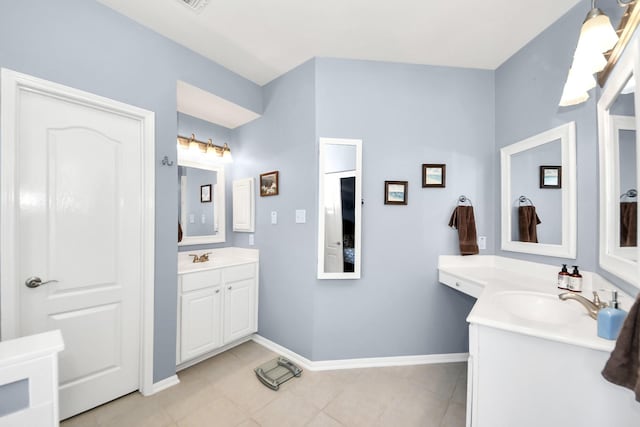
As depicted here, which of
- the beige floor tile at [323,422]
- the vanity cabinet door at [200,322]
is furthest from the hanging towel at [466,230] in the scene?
the vanity cabinet door at [200,322]

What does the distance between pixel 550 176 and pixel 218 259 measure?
291cm

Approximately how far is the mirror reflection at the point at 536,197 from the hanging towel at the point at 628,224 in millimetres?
513

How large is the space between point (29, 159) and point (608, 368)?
276cm

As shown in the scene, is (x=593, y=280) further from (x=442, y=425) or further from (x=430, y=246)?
(x=442, y=425)

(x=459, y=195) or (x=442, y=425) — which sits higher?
(x=459, y=195)

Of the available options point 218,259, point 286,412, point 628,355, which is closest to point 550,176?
point 628,355

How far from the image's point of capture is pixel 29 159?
1.38 metres

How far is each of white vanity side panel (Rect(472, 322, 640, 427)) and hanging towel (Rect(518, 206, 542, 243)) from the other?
118cm

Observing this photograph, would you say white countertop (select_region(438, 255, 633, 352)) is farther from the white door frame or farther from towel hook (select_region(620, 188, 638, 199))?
the white door frame

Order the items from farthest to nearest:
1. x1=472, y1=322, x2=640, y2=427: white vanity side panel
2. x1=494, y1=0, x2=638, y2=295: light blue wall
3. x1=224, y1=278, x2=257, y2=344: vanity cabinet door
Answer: x1=224, y1=278, x2=257, y2=344: vanity cabinet door, x1=494, y1=0, x2=638, y2=295: light blue wall, x1=472, y1=322, x2=640, y2=427: white vanity side panel

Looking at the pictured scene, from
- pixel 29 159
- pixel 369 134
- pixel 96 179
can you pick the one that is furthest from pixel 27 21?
pixel 369 134

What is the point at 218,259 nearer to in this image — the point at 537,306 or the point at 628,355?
the point at 537,306

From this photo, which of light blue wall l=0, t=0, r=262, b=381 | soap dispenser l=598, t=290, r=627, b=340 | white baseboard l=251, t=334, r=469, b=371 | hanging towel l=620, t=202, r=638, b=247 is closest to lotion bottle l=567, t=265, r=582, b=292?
hanging towel l=620, t=202, r=638, b=247

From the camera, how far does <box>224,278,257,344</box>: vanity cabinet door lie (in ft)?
7.53
